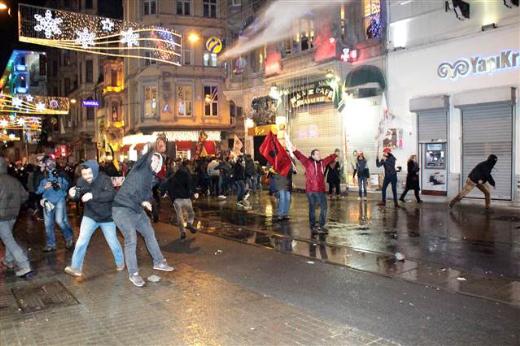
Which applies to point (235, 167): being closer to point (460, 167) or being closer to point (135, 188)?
point (460, 167)

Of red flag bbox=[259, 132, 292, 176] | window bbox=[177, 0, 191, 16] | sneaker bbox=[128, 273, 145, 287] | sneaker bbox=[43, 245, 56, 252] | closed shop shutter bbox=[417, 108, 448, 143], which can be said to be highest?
window bbox=[177, 0, 191, 16]

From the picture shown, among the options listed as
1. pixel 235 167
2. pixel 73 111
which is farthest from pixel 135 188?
pixel 73 111

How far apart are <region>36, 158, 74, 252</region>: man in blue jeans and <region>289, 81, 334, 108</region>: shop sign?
14.0m

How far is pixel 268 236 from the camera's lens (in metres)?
10.7

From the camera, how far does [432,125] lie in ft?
57.0

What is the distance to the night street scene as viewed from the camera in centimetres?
541

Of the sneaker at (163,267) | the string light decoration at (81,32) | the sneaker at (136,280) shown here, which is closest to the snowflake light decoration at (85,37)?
the string light decoration at (81,32)

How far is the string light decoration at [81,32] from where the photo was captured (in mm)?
11320

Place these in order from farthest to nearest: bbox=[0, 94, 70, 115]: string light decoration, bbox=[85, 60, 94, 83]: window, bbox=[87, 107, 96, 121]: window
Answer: bbox=[87, 107, 96, 121]: window, bbox=[85, 60, 94, 83]: window, bbox=[0, 94, 70, 115]: string light decoration

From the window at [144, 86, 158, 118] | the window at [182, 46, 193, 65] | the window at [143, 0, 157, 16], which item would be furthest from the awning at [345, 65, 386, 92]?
the window at [143, 0, 157, 16]

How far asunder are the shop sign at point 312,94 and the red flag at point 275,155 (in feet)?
31.0

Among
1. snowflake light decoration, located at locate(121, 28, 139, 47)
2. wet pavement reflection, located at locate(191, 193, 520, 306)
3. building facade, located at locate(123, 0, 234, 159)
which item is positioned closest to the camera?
wet pavement reflection, located at locate(191, 193, 520, 306)

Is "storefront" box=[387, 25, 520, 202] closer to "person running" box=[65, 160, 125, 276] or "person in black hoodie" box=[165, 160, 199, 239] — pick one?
"person in black hoodie" box=[165, 160, 199, 239]

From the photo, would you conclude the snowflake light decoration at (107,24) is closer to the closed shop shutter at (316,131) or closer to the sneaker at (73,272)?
the sneaker at (73,272)
